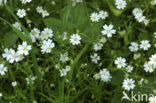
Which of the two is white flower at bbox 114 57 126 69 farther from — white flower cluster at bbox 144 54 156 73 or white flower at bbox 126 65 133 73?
white flower cluster at bbox 144 54 156 73

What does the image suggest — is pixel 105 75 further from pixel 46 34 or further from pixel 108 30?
pixel 46 34

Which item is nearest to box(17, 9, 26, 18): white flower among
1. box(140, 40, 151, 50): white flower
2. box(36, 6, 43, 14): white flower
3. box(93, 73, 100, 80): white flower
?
box(36, 6, 43, 14): white flower

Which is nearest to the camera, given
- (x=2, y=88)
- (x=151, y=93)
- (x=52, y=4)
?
(x=151, y=93)

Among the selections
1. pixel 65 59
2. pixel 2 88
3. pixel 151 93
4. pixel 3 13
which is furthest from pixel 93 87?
pixel 3 13

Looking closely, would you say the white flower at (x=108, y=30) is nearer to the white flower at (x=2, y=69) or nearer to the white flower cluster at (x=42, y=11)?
the white flower cluster at (x=42, y=11)

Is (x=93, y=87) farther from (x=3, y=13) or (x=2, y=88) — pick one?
(x=3, y=13)

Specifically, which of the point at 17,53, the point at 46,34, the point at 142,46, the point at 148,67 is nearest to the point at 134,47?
the point at 142,46

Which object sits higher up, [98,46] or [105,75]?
[98,46]

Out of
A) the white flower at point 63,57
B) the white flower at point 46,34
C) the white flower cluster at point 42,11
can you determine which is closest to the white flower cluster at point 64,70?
the white flower at point 63,57
